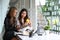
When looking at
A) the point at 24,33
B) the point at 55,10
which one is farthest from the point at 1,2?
the point at 24,33

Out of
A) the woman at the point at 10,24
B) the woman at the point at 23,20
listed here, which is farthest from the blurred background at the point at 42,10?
the woman at the point at 10,24

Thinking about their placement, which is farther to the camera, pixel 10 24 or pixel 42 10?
pixel 42 10

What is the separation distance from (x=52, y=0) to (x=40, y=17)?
49 cm

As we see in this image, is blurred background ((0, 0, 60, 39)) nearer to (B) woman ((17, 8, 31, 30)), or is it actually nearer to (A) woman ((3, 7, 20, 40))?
(B) woman ((17, 8, 31, 30))

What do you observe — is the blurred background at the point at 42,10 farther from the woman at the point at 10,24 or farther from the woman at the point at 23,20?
the woman at the point at 10,24

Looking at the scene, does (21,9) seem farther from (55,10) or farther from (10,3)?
(55,10)

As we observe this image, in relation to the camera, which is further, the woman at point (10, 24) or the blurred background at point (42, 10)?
the blurred background at point (42, 10)

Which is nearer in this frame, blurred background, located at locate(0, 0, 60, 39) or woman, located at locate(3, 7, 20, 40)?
woman, located at locate(3, 7, 20, 40)

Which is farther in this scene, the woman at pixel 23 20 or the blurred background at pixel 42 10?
the blurred background at pixel 42 10

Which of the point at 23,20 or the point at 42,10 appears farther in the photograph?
the point at 42,10

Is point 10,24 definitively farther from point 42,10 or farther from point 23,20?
point 42,10

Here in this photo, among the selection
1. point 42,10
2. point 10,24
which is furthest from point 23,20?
point 42,10

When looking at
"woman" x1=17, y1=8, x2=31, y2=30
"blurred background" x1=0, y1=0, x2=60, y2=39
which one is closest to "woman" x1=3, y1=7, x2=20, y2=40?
"woman" x1=17, y1=8, x2=31, y2=30

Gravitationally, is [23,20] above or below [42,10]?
below
